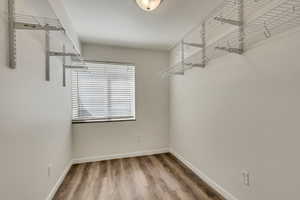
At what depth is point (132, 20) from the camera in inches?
88.7

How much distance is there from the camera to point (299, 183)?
1.18m

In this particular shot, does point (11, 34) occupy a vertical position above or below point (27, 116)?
above

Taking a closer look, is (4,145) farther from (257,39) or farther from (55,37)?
(257,39)

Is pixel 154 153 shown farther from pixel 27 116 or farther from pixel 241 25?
pixel 241 25

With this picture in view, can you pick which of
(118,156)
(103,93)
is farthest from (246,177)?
(103,93)

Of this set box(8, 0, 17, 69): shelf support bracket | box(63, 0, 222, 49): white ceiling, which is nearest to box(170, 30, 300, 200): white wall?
box(63, 0, 222, 49): white ceiling

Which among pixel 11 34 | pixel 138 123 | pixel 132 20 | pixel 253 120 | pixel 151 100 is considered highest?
pixel 132 20

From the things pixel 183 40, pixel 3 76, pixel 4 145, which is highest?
pixel 183 40

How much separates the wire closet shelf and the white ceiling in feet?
0.64

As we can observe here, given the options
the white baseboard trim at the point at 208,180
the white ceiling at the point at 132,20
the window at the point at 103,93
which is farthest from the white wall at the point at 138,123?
the white baseboard trim at the point at 208,180

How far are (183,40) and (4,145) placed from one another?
2834 millimetres

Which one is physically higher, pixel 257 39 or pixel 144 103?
pixel 257 39

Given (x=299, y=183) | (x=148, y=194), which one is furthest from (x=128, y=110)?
(x=299, y=183)

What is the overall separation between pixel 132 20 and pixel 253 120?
200 centimetres
